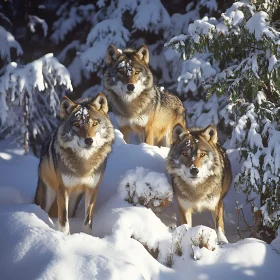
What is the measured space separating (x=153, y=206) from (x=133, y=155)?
1.48 meters

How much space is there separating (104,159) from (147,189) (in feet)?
2.87

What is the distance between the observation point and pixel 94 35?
556 inches

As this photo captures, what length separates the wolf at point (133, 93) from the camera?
8523 mm

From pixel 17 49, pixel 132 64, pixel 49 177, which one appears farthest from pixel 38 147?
pixel 49 177

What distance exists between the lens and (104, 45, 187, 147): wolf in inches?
336

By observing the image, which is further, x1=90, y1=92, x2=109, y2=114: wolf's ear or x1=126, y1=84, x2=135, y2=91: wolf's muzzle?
x1=126, y1=84, x2=135, y2=91: wolf's muzzle

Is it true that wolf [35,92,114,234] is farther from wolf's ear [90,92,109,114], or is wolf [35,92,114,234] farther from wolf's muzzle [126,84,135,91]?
wolf's muzzle [126,84,135,91]

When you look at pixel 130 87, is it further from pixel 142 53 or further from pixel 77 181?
pixel 77 181

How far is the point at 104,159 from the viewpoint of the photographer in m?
6.30

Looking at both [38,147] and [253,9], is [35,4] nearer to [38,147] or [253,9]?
[38,147]

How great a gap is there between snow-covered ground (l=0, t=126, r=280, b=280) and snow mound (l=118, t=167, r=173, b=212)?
0.05 feet

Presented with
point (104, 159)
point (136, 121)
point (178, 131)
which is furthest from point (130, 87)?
point (104, 159)

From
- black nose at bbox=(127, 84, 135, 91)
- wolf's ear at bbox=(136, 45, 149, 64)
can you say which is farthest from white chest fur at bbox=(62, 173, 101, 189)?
wolf's ear at bbox=(136, 45, 149, 64)

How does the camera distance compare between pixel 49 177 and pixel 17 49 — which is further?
pixel 17 49
